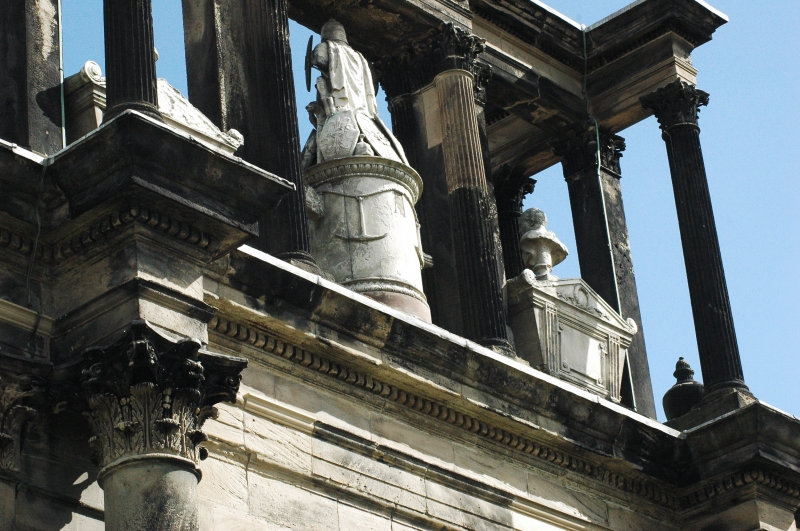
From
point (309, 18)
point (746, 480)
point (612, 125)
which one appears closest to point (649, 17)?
point (612, 125)

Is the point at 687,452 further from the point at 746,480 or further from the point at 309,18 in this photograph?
the point at 309,18

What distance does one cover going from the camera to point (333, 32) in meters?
20.7

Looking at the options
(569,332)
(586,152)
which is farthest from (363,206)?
(586,152)

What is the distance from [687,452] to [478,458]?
2.96m

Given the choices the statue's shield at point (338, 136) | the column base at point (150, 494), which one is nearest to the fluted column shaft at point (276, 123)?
the statue's shield at point (338, 136)

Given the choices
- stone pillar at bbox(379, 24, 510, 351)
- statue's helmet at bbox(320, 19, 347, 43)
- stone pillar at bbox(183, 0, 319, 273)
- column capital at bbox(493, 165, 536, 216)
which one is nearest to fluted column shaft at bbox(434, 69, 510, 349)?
stone pillar at bbox(379, 24, 510, 351)

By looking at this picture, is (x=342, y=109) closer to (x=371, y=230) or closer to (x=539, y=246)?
(x=371, y=230)

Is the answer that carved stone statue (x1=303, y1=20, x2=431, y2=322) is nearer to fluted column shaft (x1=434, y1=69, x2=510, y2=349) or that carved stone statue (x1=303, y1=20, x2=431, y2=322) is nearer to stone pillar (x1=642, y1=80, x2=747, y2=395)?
fluted column shaft (x1=434, y1=69, x2=510, y2=349)

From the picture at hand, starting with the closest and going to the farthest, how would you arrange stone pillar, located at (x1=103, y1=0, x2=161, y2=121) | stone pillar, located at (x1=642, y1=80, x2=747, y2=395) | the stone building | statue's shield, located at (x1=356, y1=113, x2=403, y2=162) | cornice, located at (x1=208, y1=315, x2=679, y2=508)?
1. the stone building
2. stone pillar, located at (x1=103, y1=0, x2=161, y2=121)
3. cornice, located at (x1=208, y1=315, x2=679, y2=508)
4. statue's shield, located at (x1=356, y1=113, x2=403, y2=162)
5. stone pillar, located at (x1=642, y1=80, x2=747, y2=395)

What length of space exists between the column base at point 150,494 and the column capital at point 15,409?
0.65 m

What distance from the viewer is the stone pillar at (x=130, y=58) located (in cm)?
1555

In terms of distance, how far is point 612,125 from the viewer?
23953 mm

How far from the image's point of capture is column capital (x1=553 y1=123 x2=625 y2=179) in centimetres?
2375

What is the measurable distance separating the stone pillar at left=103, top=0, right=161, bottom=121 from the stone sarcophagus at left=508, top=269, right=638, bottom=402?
6.02 m
